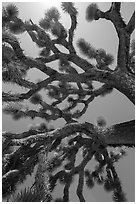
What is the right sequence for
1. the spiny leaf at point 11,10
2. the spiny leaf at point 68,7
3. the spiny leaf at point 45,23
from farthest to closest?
the spiny leaf at point 45,23 → the spiny leaf at point 68,7 → the spiny leaf at point 11,10

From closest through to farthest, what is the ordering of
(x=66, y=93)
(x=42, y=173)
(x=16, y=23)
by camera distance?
(x=42, y=173) < (x=16, y=23) < (x=66, y=93)

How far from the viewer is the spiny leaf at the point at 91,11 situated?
15.9ft

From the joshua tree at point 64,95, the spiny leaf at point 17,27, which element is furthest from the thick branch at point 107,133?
the spiny leaf at point 17,27

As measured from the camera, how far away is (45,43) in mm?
5066

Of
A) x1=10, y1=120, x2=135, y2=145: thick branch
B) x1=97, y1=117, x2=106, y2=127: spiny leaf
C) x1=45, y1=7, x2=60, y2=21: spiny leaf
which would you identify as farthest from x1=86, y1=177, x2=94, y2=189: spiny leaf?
x1=45, y1=7, x2=60, y2=21: spiny leaf

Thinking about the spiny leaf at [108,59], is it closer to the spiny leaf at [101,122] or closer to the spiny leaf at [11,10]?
the spiny leaf at [101,122]

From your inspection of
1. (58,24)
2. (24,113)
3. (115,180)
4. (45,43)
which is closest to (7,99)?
(24,113)

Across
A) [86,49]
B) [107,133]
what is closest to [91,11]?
[86,49]

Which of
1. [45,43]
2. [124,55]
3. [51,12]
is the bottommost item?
[124,55]

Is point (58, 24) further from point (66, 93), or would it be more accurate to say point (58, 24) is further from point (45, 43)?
point (66, 93)

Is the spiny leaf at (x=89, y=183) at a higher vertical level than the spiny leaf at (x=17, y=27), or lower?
lower

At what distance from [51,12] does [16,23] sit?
0.71 m

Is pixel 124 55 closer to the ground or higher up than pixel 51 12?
closer to the ground

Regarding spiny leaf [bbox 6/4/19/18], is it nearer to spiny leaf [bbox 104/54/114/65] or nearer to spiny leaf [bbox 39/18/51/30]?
spiny leaf [bbox 39/18/51/30]
